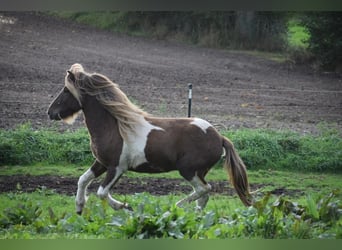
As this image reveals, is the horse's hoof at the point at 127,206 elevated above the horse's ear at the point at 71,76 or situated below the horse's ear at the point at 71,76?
below

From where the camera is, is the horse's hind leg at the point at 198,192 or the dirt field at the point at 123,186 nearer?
the horse's hind leg at the point at 198,192

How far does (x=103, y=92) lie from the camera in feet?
24.1

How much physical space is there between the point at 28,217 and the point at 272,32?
162 inches

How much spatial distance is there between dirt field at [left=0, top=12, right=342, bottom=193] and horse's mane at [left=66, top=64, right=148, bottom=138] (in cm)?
154

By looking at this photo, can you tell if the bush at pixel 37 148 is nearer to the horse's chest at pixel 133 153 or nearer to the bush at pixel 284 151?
the horse's chest at pixel 133 153

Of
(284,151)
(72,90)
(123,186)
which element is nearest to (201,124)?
(72,90)

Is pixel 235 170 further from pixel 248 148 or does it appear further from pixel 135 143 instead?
pixel 248 148

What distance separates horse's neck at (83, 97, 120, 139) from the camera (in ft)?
24.1

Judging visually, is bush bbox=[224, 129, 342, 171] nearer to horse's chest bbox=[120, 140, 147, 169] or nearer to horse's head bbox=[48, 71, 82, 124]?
horse's chest bbox=[120, 140, 147, 169]

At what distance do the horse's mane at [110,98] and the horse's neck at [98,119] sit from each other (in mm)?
64

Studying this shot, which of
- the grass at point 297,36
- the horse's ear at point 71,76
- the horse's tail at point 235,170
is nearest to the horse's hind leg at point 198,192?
the horse's tail at point 235,170

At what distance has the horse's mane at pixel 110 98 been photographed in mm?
7238
